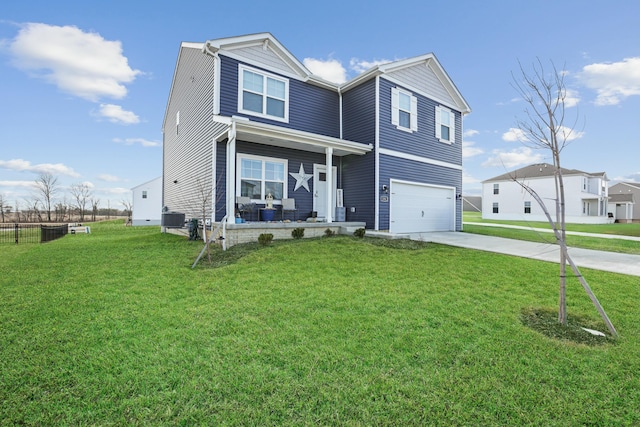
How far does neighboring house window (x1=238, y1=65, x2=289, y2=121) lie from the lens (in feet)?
33.2

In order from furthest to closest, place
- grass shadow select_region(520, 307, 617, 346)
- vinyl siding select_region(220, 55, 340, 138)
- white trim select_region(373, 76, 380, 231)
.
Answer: white trim select_region(373, 76, 380, 231) < vinyl siding select_region(220, 55, 340, 138) < grass shadow select_region(520, 307, 617, 346)

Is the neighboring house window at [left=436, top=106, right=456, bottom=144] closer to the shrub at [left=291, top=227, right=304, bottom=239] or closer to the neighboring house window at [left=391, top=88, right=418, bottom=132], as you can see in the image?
the neighboring house window at [left=391, top=88, right=418, bottom=132]

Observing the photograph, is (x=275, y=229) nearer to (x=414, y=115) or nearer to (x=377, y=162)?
(x=377, y=162)

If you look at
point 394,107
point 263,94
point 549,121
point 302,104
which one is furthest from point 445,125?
point 549,121

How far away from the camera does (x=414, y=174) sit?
1234cm

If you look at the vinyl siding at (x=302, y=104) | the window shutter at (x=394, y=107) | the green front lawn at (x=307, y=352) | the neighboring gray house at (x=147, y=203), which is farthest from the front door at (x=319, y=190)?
the neighboring gray house at (x=147, y=203)

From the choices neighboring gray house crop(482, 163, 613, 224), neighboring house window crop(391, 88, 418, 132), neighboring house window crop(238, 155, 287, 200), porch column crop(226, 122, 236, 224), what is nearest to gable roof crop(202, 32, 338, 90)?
→ neighboring house window crop(391, 88, 418, 132)

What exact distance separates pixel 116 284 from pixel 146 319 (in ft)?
6.61

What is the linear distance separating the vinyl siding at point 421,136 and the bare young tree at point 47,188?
136ft

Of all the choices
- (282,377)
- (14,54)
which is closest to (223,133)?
(282,377)

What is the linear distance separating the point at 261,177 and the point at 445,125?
9479mm

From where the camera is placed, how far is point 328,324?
3.45m

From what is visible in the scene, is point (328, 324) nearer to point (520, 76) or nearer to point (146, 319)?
point (146, 319)

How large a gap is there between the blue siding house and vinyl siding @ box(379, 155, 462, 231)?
48mm
